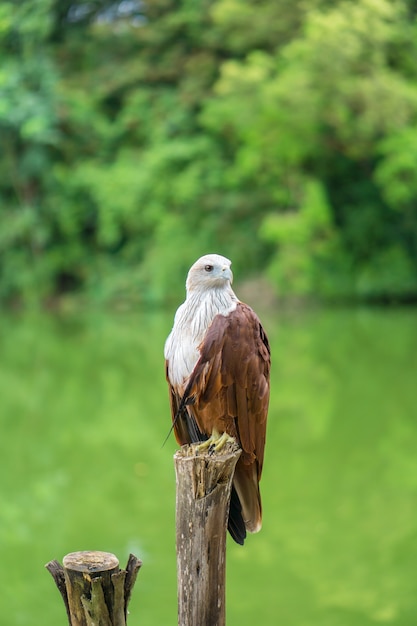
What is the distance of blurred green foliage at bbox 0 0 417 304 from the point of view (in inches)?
503

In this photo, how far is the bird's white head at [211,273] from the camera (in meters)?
2.44

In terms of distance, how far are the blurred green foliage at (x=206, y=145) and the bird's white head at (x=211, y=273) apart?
1046 cm

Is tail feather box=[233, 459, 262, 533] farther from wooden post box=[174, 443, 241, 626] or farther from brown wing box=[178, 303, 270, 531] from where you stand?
wooden post box=[174, 443, 241, 626]

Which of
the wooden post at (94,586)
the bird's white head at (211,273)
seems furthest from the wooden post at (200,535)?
the bird's white head at (211,273)

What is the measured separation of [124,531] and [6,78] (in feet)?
37.1

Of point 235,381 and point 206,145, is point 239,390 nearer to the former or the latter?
point 235,381

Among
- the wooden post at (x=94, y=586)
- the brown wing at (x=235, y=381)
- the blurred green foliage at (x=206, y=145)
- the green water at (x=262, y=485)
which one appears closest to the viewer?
the wooden post at (x=94, y=586)

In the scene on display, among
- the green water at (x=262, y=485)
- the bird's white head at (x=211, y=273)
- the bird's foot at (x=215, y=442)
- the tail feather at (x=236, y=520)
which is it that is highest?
the bird's white head at (x=211, y=273)

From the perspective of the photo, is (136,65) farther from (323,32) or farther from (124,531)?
(124,531)

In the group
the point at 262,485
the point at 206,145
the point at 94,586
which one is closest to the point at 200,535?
the point at 94,586

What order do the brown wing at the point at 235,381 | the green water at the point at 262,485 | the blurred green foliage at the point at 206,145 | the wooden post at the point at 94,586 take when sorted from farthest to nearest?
1. the blurred green foliage at the point at 206,145
2. the green water at the point at 262,485
3. the brown wing at the point at 235,381
4. the wooden post at the point at 94,586

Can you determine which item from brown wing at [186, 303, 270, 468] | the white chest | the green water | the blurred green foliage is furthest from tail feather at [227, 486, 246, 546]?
the blurred green foliage

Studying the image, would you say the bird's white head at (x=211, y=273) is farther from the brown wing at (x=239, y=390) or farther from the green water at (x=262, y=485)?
the green water at (x=262, y=485)

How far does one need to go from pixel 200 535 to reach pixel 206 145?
13.4 m
